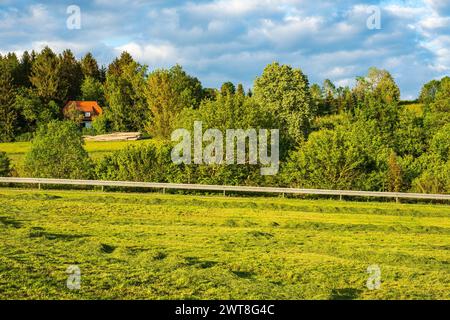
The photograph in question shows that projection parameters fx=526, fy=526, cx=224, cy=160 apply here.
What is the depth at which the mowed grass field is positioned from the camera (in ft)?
34.7

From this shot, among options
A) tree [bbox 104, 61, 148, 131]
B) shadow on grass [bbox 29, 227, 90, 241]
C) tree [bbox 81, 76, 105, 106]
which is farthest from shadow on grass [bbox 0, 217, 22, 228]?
tree [bbox 81, 76, 105, 106]

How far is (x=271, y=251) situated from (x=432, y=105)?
74.8 metres

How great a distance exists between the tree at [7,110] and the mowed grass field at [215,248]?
62.4 meters

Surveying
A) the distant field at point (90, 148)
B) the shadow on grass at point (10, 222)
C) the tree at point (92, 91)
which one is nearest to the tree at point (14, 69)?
the tree at point (92, 91)

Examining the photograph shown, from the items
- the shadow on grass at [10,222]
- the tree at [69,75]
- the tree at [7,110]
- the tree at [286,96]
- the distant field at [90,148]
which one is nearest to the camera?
the shadow on grass at [10,222]

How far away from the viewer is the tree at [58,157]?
35344 mm

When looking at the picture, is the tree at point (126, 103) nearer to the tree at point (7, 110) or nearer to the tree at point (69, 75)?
the tree at point (69, 75)

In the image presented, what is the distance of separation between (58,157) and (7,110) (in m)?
58.5

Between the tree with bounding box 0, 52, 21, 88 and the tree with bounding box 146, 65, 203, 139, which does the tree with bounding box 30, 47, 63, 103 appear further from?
the tree with bounding box 146, 65, 203, 139

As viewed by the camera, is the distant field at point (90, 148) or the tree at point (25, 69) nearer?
the distant field at point (90, 148)

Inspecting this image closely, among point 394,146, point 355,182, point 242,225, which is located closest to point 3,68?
point 394,146

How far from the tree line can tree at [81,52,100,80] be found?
0.26 meters

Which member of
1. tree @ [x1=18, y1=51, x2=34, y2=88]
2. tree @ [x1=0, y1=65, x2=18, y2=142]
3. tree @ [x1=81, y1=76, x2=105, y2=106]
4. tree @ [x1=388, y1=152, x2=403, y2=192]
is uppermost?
tree @ [x1=18, y1=51, x2=34, y2=88]

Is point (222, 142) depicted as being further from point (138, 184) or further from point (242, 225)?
point (242, 225)
